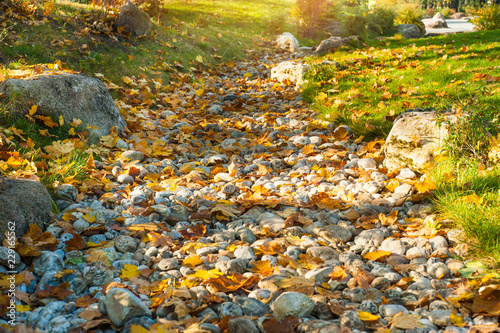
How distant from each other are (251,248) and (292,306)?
26.5 inches

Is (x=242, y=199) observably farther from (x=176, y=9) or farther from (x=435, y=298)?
Result: (x=176, y=9)

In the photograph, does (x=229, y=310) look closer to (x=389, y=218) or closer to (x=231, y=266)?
(x=231, y=266)

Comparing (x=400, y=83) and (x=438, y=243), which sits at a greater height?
(x=400, y=83)

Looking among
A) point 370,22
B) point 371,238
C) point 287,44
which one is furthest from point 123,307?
point 370,22

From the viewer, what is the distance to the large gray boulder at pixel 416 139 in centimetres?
339

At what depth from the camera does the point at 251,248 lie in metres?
2.45

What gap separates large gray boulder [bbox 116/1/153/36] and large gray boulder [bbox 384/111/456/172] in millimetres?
6759

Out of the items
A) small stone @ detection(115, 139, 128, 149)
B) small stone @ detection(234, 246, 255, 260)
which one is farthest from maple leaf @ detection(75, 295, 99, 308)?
small stone @ detection(115, 139, 128, 149)

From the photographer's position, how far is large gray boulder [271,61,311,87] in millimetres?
7166

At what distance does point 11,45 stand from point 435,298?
681 cm

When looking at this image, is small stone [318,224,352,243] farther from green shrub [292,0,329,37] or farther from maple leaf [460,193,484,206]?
green shrub [292,0,329,37]

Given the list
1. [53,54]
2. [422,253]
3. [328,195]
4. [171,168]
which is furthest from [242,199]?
[53,54]

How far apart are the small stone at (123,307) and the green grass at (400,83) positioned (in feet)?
10.4

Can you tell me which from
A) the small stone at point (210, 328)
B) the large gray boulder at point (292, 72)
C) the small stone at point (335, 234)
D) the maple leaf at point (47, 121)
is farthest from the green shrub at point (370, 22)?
the small stone at point (210, 328)
